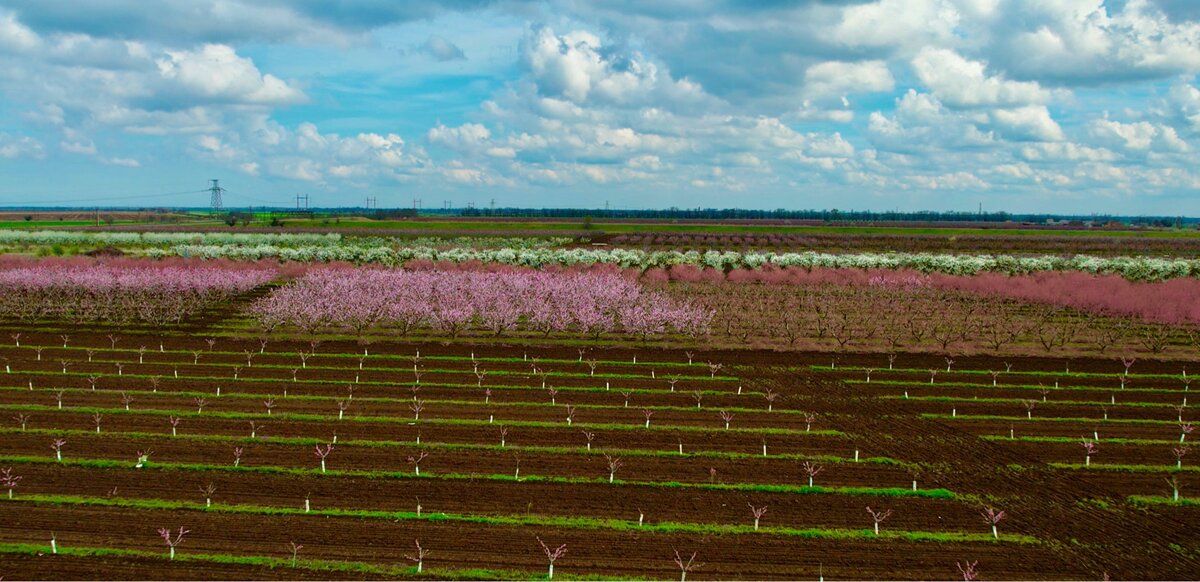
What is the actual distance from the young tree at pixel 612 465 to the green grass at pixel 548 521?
2120 millimetres

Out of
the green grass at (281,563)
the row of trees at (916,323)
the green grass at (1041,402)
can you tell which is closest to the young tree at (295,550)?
the green grass at (281,563)

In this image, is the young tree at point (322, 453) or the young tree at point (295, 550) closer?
the young tree at point (295, 550)

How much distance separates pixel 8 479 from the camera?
16781 millimetres

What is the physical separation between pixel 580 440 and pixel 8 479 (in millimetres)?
13189

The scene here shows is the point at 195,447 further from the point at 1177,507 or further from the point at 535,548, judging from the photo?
the point at 1177,507

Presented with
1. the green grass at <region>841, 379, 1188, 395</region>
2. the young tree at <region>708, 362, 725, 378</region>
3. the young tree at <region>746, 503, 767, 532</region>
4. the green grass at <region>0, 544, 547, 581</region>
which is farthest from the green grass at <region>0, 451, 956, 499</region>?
the young tree at <region>708, 362, 725, 378</region>

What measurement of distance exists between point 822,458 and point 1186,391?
56.8ft

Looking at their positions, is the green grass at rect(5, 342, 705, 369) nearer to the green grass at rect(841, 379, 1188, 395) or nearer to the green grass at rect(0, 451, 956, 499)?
the green grass at rect(841, 379, 1188, 395)

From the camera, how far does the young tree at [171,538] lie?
14180mm

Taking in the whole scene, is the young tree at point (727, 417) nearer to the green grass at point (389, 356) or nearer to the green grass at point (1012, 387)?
the green grass at point (1012, 387)

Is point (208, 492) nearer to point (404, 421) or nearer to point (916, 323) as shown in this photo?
point (404, 421)

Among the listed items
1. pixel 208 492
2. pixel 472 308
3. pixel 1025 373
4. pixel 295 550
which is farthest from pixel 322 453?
pixel 1025 373

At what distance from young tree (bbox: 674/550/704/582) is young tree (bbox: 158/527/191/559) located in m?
9.19

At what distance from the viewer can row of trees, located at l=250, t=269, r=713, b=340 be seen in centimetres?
3688
